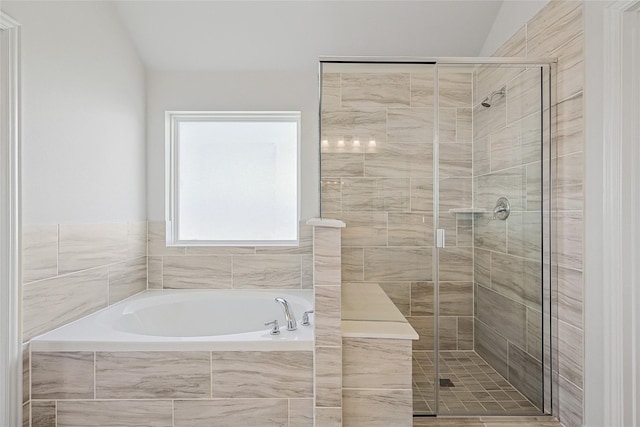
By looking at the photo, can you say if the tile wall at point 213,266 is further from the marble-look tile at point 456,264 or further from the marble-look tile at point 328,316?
the marble-look tile at point 328,316

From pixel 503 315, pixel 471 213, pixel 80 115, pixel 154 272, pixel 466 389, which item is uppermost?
Answer: pixel 80 115

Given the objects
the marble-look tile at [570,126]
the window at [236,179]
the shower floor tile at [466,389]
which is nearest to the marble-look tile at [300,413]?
the shower floor tile at [466,389]

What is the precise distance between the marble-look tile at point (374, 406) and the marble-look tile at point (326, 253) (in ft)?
1.78

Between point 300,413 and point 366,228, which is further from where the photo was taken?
point 366,228

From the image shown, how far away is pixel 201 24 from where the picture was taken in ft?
8.62

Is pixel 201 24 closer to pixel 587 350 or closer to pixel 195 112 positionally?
pixel 195 112

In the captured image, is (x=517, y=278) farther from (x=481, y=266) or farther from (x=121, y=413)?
(x=121, y=413)

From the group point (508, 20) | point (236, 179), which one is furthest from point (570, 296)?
point (236, 179)

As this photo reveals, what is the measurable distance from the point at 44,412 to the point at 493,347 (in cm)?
226

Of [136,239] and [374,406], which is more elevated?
[136,239]

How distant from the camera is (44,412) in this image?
5.65 ft

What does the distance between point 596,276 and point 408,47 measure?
1957mm

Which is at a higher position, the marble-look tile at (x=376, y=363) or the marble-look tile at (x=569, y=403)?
the marble-look tile at (x=376, y=363)

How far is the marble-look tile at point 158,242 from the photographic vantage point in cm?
290
